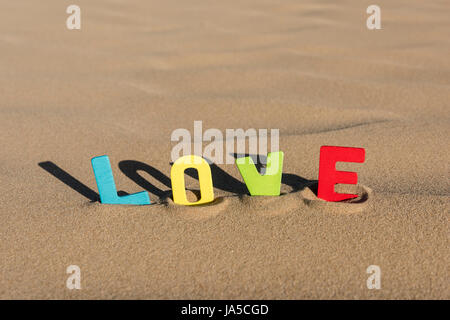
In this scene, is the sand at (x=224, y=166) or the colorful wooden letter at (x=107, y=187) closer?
the sand at (x=224, y=166)

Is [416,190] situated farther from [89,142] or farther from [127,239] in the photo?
[89,142]

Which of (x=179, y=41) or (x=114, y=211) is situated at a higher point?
(x=179, y=41)

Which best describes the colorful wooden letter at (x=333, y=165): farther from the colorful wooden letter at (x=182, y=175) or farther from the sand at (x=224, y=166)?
the colorful wooden letter at (x=182, y=175)

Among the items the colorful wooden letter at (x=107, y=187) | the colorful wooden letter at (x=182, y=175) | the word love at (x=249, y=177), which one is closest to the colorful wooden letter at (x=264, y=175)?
the word love at (x=249, y=177)

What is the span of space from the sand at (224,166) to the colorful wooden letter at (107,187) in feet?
0.16

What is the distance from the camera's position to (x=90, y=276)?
167 centimetres

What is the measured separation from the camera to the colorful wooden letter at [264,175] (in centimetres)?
200

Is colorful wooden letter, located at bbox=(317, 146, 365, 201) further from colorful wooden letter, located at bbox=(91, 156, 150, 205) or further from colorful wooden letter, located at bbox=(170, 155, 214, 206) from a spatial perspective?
colorful wooden letter, located at bbox=(91, 156, 150, 205)

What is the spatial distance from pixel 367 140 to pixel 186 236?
1.42 m

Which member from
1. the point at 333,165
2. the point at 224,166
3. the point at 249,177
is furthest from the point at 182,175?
the point at 333,165

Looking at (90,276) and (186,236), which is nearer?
(90,276)

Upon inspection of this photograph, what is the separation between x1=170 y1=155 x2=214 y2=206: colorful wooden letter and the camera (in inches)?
77.0
